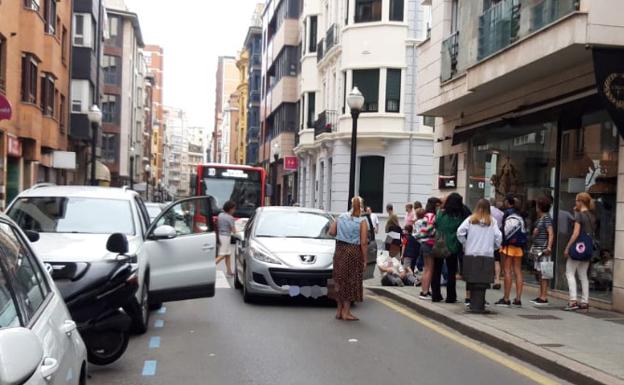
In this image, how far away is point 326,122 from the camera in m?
34.1

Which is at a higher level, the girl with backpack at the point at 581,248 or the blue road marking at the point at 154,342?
the girl with backpack at the point at 581,248

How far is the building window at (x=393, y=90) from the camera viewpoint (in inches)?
1192

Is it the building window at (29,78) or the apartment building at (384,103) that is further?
the apartment building at (384,103)

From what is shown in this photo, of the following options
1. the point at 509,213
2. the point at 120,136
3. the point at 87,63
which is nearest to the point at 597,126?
the point at 509,213

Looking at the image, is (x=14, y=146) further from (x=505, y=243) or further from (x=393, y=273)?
(x=505, y=243)

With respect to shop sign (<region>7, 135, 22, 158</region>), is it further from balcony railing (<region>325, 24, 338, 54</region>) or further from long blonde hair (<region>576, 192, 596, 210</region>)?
long blonde hair (<region>576, 192, 596, 210</region>)

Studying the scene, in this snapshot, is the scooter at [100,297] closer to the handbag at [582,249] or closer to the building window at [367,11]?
the handbag at [582,249]

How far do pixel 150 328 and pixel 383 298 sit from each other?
5128mm

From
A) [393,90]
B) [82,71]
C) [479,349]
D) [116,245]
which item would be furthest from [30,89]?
[479,349]

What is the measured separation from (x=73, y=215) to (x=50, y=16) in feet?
78.2

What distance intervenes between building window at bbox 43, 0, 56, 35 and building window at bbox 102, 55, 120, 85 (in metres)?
36.0

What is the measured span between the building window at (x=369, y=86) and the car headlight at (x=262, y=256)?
64.3 ft

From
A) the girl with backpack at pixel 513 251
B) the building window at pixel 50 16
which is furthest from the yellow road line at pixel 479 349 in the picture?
the building window at pixel 50 16

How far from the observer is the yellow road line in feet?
23.5
